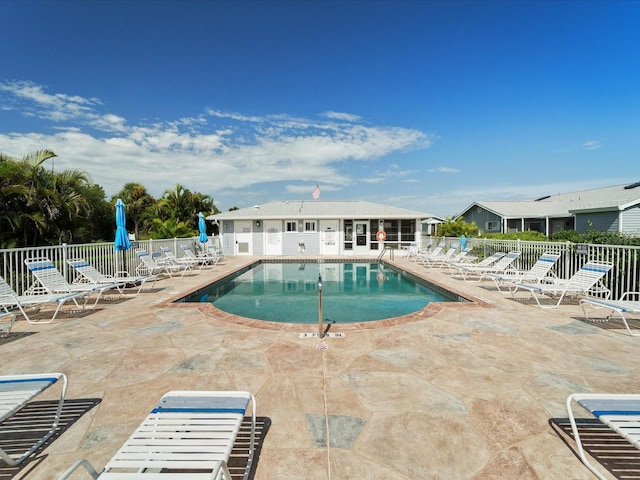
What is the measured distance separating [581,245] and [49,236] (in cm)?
2109

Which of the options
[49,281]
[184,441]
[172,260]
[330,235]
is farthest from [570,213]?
[49,281]

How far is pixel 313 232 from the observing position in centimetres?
2094

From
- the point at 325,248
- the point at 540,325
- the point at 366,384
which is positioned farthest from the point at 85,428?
the point at 325,248

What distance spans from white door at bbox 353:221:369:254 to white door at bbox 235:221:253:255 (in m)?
7.25

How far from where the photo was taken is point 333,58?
15148 millimetres

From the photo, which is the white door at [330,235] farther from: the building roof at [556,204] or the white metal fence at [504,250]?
the building roof at [556,204]

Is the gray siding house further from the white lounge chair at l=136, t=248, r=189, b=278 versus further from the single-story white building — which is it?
the white lounge chair at l=136, t=248, r=189, b=278

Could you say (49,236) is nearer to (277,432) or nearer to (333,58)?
(333,58)

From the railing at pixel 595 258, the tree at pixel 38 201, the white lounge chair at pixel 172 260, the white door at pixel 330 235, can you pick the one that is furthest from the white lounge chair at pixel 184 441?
the white door at pixel 330 235

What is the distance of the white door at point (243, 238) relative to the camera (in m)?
21.1

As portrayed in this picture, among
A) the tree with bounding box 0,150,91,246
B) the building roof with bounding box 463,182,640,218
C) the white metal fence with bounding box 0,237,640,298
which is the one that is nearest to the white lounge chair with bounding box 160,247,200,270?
the white metal fence with bounding box 0,237,640,298

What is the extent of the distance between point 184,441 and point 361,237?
1945 centimetres

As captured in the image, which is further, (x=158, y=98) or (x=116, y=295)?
(x=158, y=98)

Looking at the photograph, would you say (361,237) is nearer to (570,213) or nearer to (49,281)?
(570,213)
